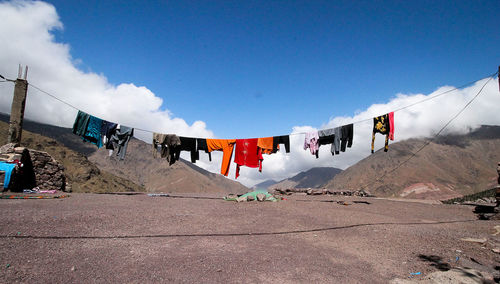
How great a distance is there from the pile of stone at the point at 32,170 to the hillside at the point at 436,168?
58.3 meters

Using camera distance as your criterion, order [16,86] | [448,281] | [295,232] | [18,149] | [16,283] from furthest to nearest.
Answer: [16,86] → [18,149] → [295,232] → [448,281] → [16,283]

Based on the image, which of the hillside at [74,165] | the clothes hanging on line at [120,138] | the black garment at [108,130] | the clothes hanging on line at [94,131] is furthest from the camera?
the hillside at [74,165]

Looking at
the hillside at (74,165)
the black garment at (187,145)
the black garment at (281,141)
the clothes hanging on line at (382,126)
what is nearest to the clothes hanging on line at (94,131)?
the black garment at (187,145)

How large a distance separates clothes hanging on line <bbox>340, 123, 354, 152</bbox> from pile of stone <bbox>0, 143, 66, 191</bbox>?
17569 mm

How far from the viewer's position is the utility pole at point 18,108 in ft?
43.7

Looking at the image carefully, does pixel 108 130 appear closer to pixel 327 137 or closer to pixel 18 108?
pixel 18 108

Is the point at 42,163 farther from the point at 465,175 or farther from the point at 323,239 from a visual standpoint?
the point at 465,175

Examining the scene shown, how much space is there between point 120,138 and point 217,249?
1270cm

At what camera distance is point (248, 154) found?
15555 millimetres

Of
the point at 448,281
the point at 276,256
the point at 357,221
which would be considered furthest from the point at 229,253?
the point at 357,221

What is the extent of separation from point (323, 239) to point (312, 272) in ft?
8.08

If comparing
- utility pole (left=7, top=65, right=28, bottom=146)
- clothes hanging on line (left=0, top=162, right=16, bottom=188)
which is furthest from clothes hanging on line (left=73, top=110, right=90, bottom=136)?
clothes hanging on line (left=0, top=162, right=16, bottom=188)

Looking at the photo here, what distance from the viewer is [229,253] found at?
5.14 metres

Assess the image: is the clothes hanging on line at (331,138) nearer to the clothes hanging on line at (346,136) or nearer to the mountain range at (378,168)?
the clothes hanging on line at (346,136)
